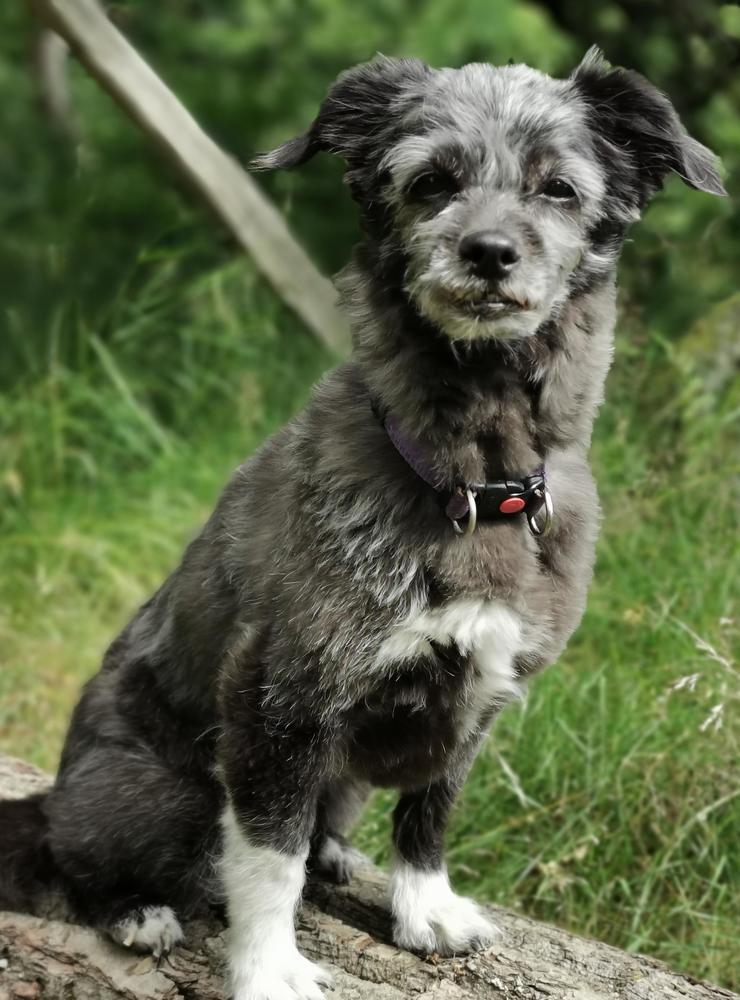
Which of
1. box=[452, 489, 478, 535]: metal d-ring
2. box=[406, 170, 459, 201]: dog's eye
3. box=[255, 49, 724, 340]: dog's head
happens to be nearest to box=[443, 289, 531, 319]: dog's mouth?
box=[255, 49, 724, 340]: dog's head

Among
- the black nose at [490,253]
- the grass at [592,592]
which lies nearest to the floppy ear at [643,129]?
the black nose at [490,253]

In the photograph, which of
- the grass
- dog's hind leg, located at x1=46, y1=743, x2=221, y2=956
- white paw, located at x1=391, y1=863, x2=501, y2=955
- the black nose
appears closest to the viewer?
the black nose

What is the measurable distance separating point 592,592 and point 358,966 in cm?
172

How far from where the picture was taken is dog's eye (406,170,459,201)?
2.55 metres

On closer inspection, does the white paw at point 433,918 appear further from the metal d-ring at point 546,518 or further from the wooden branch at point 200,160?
the wooden branch at point 200,160

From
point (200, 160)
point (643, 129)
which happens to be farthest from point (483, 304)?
point (200, 160)

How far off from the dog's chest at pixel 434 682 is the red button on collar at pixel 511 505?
0.63 feet

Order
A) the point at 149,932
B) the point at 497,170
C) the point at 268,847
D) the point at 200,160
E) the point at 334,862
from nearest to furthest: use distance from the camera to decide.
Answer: the point at 497,170
the point at 268,847
the point at 149,932
the point at 334,862
the point at 200,160

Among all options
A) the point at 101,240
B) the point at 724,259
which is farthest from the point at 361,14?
the point at 724,259

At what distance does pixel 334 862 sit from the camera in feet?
10.2

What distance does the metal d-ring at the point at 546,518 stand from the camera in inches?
105

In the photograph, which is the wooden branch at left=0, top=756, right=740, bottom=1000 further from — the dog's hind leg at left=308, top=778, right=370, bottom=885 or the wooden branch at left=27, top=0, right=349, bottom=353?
the wooden branch at left=27, top=0, right=349, bottom=353

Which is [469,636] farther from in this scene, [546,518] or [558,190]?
[558,190]

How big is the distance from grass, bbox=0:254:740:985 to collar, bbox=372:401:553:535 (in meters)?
0.75
